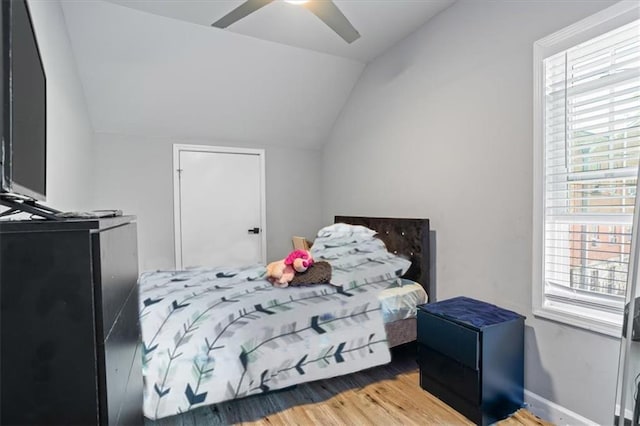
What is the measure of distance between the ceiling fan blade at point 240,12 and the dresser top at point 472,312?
2422 mm

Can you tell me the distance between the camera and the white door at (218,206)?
12.8ft

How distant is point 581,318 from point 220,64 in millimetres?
3551

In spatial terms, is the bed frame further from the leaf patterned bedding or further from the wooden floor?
the wooden floor

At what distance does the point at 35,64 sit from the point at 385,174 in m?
2.70

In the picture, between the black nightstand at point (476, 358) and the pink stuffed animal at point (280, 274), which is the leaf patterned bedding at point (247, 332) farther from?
the black nightstand at point (476, 358)

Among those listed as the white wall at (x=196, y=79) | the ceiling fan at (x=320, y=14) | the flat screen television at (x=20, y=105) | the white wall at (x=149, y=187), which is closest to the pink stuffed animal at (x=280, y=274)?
the flat screen television at (x=20, y=105)

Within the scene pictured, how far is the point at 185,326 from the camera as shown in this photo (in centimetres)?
171

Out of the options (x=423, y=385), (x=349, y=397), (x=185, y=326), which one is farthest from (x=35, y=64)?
(x=423, y=385)

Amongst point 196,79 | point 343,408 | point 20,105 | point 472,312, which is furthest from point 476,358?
point 196,79

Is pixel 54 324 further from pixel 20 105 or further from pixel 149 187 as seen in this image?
pixel 149 187

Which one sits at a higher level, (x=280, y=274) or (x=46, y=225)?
(x=46, y=225)

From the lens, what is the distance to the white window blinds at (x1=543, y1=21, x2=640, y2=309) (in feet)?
5.10

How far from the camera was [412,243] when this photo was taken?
2752mm

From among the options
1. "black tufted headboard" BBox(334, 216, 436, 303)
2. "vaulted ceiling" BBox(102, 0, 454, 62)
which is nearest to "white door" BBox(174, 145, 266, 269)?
"vaulted ceiling" BBox(102, 0, 454, 62)
